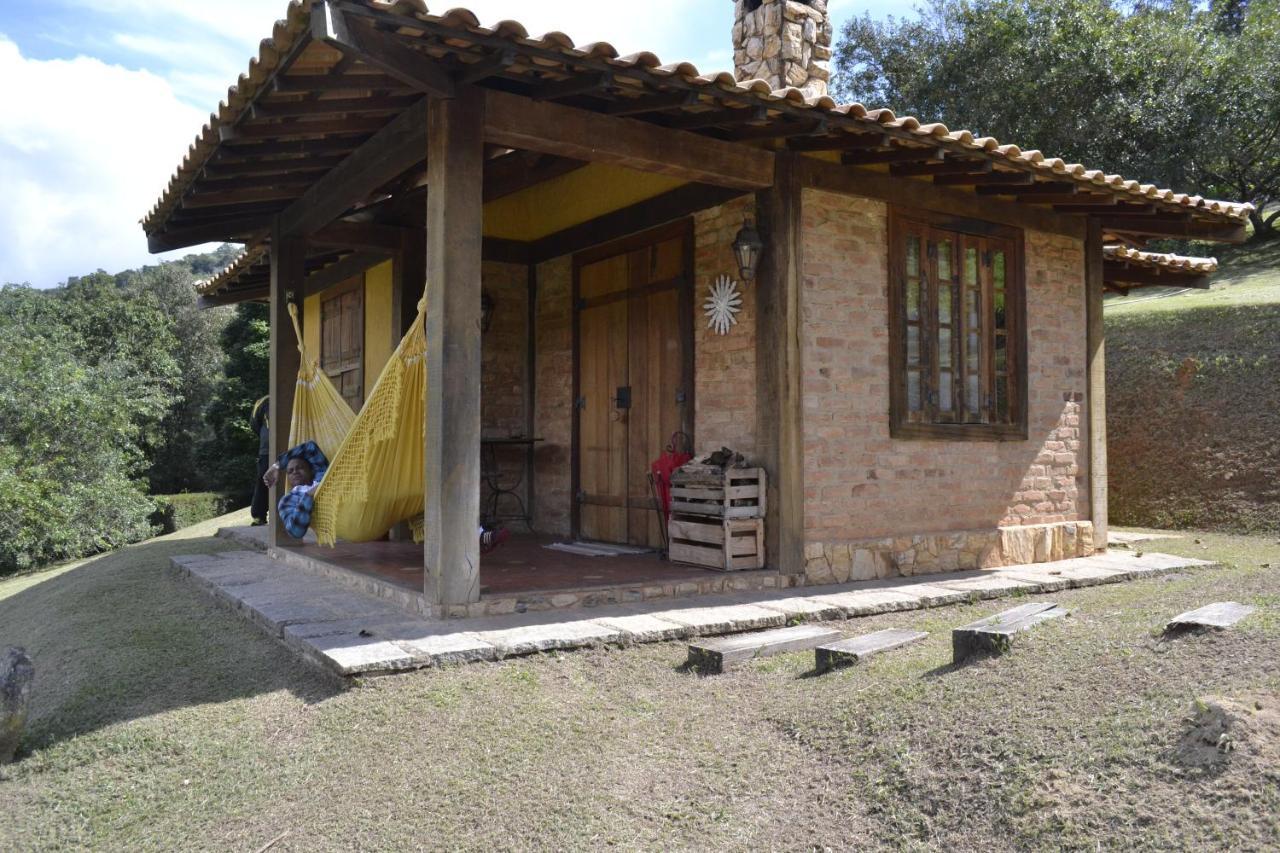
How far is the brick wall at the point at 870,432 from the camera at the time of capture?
582cm

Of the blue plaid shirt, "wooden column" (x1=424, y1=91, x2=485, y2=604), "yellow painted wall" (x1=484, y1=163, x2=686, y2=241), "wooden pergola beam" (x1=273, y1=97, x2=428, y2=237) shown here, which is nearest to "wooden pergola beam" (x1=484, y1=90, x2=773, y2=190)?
"wooden column" (x1=424, y1=91, x2=485, y2=604)

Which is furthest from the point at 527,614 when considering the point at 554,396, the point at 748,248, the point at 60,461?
the point at 60,461

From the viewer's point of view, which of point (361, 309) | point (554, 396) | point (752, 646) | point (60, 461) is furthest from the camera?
point (60, 461)

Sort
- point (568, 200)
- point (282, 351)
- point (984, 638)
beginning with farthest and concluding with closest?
point (568, 200)
point (282, 351)
point (984, 638)

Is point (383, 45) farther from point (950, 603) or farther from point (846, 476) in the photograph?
point (950, 603)

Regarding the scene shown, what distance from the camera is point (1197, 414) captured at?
1045 centimetres

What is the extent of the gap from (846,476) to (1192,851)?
3817mm

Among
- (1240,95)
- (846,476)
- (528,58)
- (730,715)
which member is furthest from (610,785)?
(1240,95)

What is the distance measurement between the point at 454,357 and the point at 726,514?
1.91 metres

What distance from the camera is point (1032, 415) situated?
696 cm

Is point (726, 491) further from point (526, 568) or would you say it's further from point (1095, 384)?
point (1095, 384)

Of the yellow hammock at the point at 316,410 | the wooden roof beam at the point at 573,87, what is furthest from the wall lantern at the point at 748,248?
the yellow hammock at the point at 316,410

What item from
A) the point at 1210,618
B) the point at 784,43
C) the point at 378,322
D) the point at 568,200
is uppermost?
the point at 784,43

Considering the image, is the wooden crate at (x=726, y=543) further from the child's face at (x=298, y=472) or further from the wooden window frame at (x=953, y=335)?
the child's face at (x=298, y=472)
